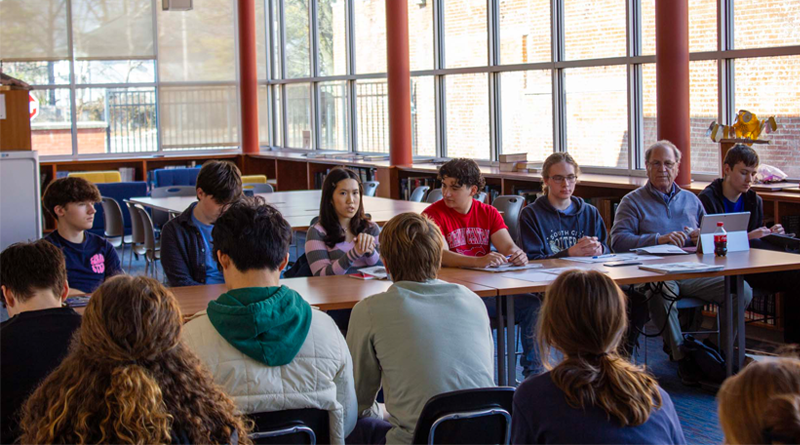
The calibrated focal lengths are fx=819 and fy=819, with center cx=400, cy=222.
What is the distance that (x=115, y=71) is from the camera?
1268cm

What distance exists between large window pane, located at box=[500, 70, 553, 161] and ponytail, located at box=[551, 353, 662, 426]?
6.63m

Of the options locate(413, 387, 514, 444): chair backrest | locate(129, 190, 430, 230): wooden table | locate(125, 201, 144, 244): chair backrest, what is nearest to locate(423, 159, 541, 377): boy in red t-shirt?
locate(129, 190, 430, 230): wooden table

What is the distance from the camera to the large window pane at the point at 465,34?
906 centimetres

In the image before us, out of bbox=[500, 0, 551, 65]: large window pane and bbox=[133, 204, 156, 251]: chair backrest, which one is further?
bbox=[500, 0, 551, 65]: large window pane

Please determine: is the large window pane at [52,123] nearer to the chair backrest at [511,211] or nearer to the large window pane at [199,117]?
the large window pane at [199,117]

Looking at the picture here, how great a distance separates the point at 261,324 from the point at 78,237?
2264 millimetres

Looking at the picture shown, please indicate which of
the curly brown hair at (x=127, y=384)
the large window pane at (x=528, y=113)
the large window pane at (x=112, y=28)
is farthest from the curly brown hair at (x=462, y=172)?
the large window pane at (x=112, y=28)

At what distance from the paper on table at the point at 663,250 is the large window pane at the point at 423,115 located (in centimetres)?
574

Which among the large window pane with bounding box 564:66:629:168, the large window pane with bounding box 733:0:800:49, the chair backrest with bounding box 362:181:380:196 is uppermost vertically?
the large window pane with bounding box 733:0:800:49

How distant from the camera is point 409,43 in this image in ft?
32.6

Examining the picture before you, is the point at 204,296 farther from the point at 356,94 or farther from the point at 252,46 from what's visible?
the point at 252,46

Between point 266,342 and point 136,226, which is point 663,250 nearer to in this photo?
point 266,342

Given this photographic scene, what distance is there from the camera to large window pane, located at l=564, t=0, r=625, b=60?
290 inches

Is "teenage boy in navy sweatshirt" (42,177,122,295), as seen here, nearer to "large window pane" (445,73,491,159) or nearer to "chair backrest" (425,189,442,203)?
"chair backrest" (425,189,442,203)
